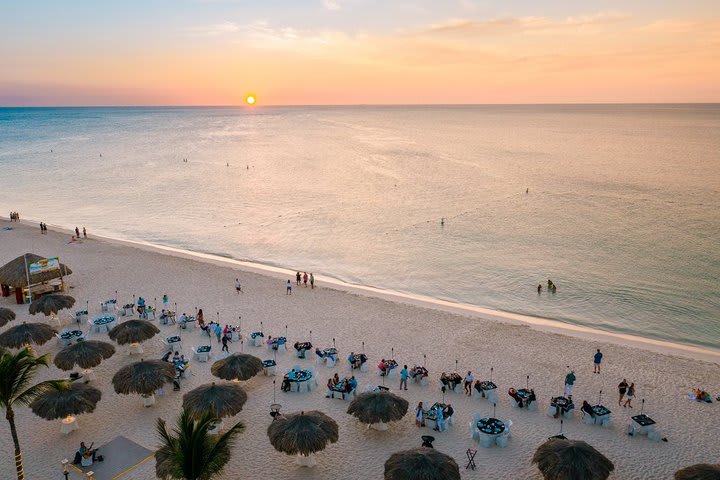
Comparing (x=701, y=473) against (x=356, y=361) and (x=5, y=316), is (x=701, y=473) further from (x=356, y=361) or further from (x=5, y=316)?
(x=5, y=316)

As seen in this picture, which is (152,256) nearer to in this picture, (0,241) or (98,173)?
(0,241)

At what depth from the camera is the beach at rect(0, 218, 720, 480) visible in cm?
1228

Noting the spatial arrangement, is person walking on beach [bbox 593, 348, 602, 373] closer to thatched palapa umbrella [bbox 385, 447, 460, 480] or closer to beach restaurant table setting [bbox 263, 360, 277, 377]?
thatched palapa umbrella [bbox 385, 447, 460, 480]

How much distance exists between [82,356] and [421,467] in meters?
10.8

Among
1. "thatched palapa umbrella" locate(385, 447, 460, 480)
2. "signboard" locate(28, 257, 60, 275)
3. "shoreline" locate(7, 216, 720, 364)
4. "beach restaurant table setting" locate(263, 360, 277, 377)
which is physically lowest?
"shoreline" locate(7, 216, 720, 364)

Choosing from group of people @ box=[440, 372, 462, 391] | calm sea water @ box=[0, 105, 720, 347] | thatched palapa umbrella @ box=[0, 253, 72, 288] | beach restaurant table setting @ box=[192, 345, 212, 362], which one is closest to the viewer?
group of people @ box=[440, 372, 462, 391]

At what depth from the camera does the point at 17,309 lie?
2200cm

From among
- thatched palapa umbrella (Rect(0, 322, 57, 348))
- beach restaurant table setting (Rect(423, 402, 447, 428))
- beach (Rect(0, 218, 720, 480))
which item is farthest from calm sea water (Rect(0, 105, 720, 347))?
thatched palapa umbrella (Rect(0, 322, 57, 348))

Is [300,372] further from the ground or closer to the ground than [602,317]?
further from the ground

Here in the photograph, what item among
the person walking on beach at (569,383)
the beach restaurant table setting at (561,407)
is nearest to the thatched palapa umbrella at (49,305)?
the beach restaurant table setting at (561,407)

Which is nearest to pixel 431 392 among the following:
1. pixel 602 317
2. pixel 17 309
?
pixel 602 317

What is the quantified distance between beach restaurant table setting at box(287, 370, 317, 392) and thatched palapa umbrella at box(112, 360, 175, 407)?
11.5 feet

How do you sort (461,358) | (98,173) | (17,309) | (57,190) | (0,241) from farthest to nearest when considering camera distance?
(98,173) < (57,190) < (0,241) < (17,309) < (461,358)

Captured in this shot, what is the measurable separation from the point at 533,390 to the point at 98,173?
7531 centimetres
